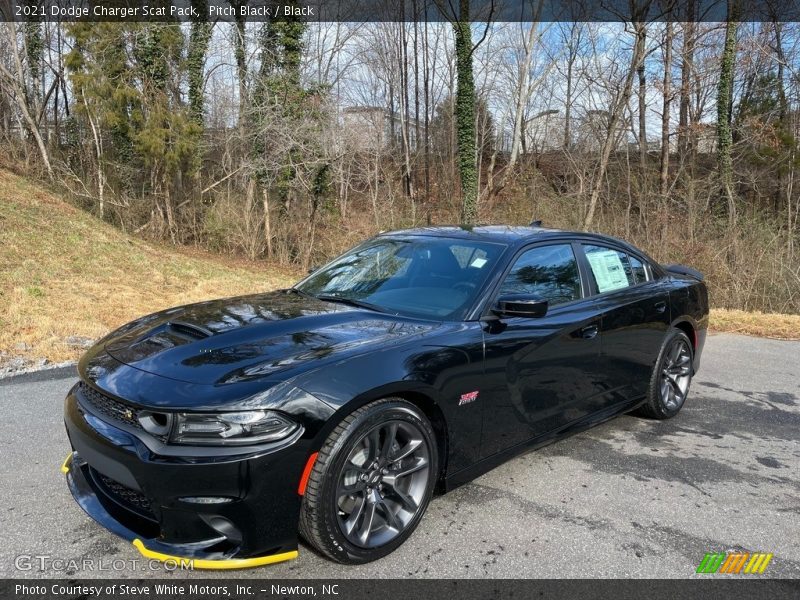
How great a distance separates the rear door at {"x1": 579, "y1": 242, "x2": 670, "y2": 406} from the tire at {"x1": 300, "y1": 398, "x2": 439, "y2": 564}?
173cm

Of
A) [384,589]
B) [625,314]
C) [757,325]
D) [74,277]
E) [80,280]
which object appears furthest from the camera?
[74,277]

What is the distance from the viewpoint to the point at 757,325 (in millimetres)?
9336

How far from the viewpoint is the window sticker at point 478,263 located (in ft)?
11.8

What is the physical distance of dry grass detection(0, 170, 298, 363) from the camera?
24.8 feet

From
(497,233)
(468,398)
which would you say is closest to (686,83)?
(497,233)

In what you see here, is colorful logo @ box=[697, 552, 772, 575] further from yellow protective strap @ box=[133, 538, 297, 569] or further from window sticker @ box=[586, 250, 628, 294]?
yellow protective strap @ box=[133, 538, 297, 569]

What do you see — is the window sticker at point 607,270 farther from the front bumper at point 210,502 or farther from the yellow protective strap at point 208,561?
the yellow protective strap at point 208,561

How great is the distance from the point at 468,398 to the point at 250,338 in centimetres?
114

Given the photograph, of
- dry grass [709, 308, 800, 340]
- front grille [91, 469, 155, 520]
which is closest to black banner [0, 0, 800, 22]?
→ dry grass [709, 308, 800, 340]

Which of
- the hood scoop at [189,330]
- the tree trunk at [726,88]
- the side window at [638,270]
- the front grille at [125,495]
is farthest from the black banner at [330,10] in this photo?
the front grille at [125,495]

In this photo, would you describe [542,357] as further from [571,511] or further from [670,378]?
[670,378]

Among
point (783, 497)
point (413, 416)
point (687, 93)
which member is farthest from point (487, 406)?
point (687, 93)

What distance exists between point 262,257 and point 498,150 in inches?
613
